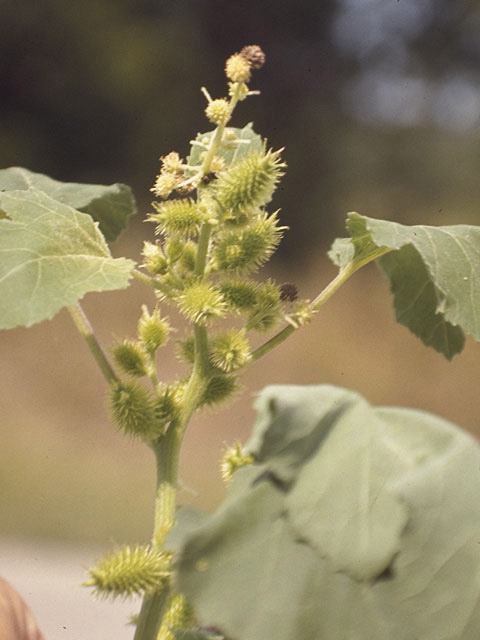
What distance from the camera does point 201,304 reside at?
39cm

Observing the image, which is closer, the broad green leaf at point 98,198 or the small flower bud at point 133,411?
the small flower bud at point 133,411

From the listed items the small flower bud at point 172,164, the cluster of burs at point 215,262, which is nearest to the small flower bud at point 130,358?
the cluster of burs at point 215,262

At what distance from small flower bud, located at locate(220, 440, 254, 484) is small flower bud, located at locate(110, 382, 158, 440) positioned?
0.04m

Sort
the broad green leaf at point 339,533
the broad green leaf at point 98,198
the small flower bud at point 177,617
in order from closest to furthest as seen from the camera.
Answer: the broad green leaf at point 339,533 < the small flower bud at point 177,617 < the broad green leaf at point 98,198

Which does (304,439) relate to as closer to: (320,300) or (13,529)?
(320,300)

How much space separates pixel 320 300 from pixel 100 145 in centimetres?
62

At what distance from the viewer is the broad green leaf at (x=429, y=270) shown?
1.33ft

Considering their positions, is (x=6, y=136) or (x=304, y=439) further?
(x=6, y=136)

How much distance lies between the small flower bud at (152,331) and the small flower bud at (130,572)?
0.12m

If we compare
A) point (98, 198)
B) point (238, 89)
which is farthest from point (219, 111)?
point (98, 198)

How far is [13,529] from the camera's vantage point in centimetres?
84

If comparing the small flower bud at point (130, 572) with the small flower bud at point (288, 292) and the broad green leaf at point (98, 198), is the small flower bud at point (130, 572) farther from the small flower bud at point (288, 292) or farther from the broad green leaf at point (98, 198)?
the broad green leaf at point (98, 198)

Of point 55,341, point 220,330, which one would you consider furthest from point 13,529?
point 220,330

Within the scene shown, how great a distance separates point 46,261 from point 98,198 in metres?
0.20
